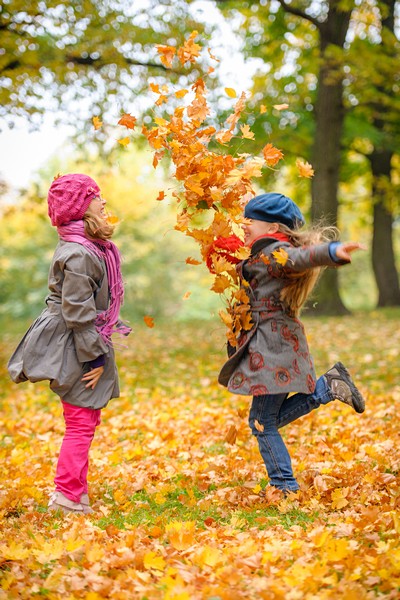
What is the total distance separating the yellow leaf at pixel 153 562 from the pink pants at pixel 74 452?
1.17m

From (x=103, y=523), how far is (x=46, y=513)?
39cm

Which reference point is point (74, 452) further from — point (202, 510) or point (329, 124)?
point (329, 124)

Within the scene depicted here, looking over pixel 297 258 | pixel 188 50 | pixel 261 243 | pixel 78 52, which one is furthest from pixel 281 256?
pixel 78 52

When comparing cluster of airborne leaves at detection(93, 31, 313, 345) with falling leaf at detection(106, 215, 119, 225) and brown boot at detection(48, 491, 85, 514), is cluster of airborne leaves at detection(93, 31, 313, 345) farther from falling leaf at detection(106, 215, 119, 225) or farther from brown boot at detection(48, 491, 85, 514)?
brown boot at detection(48, 491, 85, 514)

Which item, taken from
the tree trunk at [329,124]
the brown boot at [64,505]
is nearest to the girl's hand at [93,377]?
the brown boot at [64,505]

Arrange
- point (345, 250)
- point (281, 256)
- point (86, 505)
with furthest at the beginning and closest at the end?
1. point (86, 505)
2. point (281, 256)
3. point (345, 250)

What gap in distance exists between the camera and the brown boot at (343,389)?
392 cm

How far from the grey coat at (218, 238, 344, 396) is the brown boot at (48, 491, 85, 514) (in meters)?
1.08

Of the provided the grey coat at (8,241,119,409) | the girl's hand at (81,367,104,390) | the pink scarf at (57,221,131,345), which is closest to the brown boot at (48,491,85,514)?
the grey coat at (8,241,119,409)

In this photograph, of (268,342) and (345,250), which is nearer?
(345,250)

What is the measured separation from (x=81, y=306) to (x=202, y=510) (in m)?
1.27

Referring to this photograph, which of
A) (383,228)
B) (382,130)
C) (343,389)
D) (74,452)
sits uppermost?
(382,130)

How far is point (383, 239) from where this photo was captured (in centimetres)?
1894

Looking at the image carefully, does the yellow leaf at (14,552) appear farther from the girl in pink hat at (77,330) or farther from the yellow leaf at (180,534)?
the girl in pink hat at (77,330)
